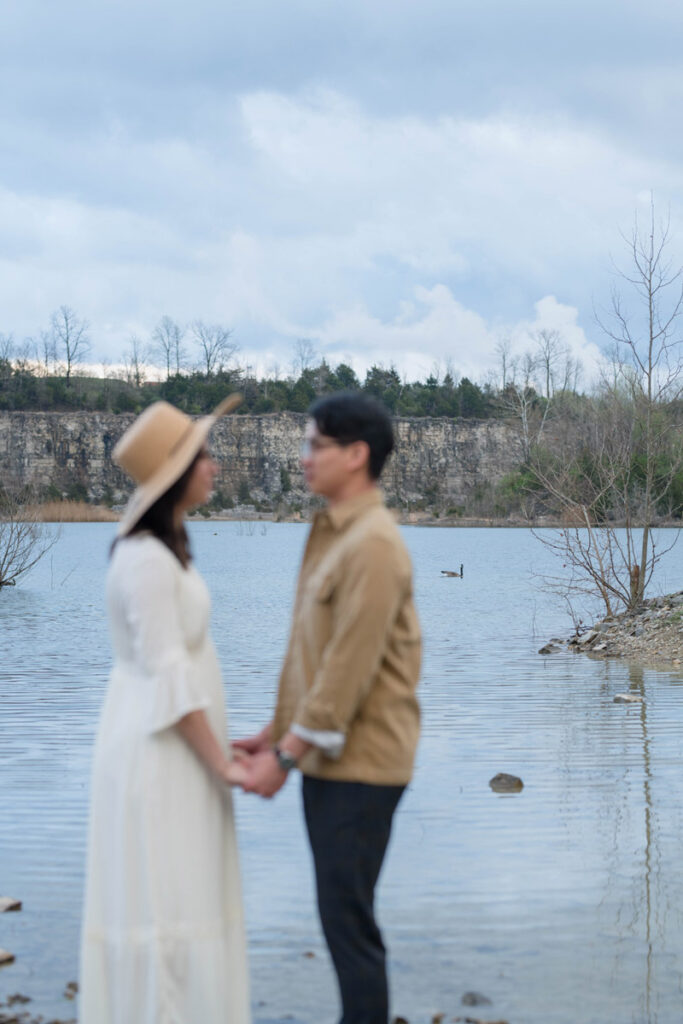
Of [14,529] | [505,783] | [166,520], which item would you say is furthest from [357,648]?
[14,529]

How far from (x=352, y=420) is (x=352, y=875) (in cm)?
116

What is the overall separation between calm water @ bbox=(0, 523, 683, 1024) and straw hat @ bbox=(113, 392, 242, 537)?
1981 mm

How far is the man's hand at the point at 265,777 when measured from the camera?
304 centimetres

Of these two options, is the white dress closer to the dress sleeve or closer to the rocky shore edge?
the dress sleeve

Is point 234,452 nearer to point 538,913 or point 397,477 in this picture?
point 397,477

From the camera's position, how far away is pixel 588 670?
14.4 metres

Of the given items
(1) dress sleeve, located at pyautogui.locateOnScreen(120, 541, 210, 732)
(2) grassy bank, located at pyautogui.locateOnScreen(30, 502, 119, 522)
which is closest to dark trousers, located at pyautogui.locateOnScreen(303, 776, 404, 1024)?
(1) dress sleeve, located at pyautogui.locateOnScreen(120, 541, 210, 732)

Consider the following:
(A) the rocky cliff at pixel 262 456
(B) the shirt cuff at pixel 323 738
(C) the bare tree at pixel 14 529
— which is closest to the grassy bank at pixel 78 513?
(A) the rocky cliff at pixel 262 456

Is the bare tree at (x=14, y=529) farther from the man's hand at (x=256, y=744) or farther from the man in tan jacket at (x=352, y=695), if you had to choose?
the man in tan jacket at (x=352, y=695)

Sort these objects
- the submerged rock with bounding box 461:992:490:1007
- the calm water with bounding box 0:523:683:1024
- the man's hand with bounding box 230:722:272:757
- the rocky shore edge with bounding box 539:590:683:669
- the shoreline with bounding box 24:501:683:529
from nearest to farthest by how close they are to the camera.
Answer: the man's hand with bounding box 230:722:272:757 → the submerged rock with bounding box 461:992:490:1007 → the calm water with bounding box 0:523:683:1024 → the rocky shore edge with bounding box 539:590:683:669 → the shoreline with bounding box 24:501:683:529

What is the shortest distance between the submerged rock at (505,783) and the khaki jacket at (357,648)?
14.7ft

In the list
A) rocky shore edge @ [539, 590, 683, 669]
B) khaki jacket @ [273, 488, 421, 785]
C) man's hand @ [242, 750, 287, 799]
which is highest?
khaki jacket @ [273, 488, 421, 785]

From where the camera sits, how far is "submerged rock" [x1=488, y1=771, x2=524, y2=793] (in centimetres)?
741

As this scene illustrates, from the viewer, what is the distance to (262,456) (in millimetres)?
117938
